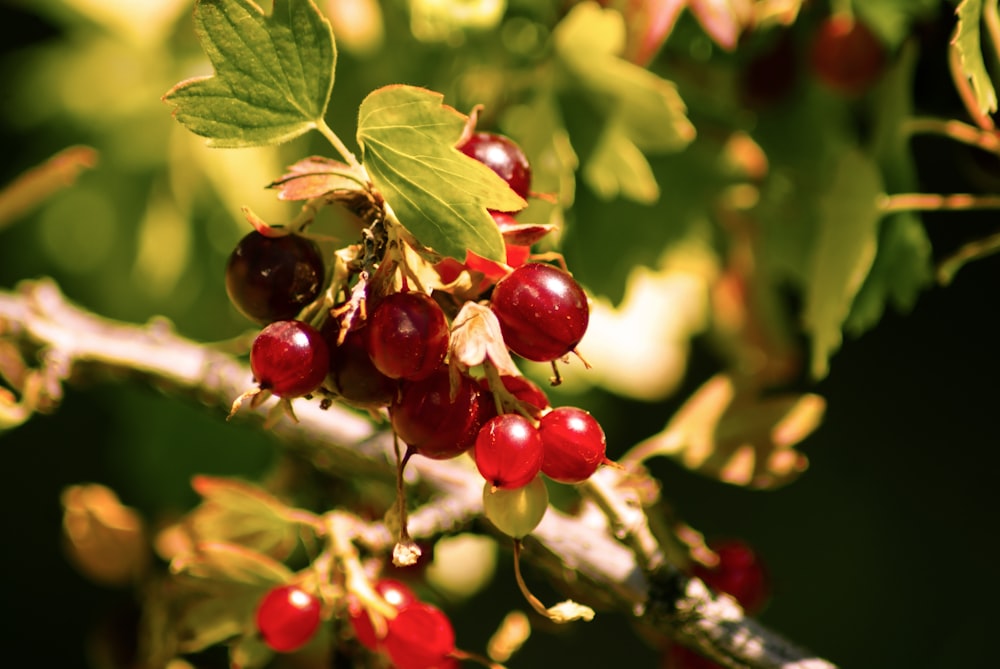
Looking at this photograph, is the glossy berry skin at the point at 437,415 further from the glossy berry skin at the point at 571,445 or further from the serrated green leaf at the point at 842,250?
the serrated green leaf at the point at 842,250

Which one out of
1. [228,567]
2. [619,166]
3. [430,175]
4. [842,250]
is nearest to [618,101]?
[619,166]

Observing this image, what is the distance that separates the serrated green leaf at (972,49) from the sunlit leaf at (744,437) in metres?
0.22

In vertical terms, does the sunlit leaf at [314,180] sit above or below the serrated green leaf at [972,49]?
below

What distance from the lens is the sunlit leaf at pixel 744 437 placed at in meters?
0.63

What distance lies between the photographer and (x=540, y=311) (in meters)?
0.42

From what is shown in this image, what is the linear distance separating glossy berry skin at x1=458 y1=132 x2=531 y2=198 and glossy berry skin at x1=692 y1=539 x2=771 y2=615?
1.00 feet

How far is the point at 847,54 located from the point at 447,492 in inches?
18.5

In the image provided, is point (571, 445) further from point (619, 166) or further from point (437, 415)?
point (619, 166)

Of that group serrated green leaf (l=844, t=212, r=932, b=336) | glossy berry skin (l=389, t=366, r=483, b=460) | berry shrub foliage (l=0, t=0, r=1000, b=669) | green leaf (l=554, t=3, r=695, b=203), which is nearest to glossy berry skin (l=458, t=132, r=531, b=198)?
berry shrub foliage (l=0, t=0, r=1000, b=669)

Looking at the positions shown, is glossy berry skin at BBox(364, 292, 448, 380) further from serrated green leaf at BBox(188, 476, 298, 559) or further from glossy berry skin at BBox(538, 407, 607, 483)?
serrated green leaf at BBox(188, 476, 298, 559)

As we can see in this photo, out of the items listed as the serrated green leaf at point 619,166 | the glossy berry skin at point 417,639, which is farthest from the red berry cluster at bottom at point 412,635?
the serrated green leaf at point 619,166

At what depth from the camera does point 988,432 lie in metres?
1.16

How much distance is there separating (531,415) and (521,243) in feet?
0.27

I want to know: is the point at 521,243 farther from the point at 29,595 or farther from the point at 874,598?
the point at 29,595
